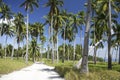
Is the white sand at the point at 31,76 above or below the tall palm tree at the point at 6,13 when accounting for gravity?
below

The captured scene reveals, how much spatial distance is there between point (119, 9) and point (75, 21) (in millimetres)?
31957

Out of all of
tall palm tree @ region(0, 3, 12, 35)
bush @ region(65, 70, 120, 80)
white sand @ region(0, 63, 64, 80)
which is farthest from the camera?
tall palm tree @ region(0, 3, 12, 35)

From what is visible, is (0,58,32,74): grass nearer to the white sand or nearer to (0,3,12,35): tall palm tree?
the white sand

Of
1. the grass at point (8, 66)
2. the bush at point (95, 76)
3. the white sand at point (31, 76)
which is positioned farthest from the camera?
the grass at point (8, 66)

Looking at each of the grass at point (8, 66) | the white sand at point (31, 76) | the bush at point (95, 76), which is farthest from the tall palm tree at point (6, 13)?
the bush at point (95, 76)

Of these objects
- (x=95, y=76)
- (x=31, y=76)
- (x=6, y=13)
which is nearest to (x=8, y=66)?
(x=31, y=76)

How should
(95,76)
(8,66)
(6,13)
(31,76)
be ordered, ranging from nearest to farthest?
(95,76) < (31,76) < (8,66) < (6,13)

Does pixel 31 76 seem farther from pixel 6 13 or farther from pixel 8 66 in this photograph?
pixel 6 13

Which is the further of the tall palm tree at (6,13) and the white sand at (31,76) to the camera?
the tall palm tree at (6,13)

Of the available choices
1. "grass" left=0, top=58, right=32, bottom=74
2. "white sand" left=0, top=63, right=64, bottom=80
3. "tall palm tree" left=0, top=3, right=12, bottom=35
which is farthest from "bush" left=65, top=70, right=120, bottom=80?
"tall palm tree" left=0, top=3, right=12, bottom=35

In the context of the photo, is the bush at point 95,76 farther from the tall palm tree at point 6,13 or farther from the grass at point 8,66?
the tall palm tree at point 6,13

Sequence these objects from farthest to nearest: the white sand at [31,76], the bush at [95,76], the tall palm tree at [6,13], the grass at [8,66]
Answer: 1. the tall palm tree at [6,13]
2. the grass at [8,66]
3. the white sand at [31,76]
4. the bush at [95,76]

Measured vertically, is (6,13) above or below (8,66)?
above

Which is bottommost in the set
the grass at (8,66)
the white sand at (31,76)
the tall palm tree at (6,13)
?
the white sand at (31,76)
